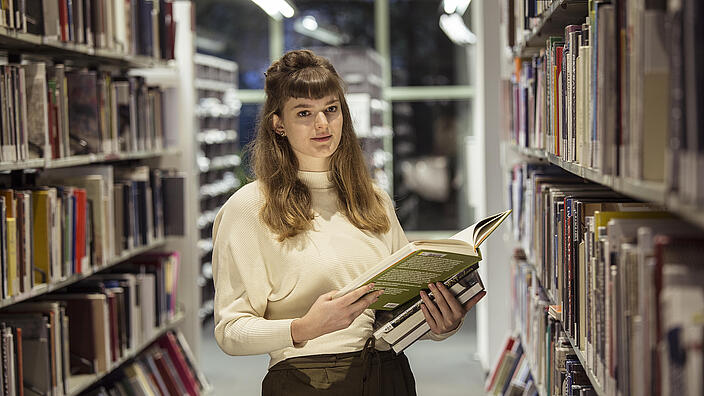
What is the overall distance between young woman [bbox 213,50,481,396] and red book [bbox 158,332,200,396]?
253cm

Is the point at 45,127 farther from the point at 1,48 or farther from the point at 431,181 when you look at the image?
the point at 431,181

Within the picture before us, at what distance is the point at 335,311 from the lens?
1947 millimetres

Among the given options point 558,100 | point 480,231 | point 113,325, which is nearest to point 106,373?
point 113,325

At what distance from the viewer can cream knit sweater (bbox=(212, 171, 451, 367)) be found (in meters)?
2.11

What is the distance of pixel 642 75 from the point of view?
1.20 meters

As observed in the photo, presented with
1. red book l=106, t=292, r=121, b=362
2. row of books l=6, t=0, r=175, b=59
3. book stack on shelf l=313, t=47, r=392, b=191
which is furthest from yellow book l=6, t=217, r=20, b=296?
book stack on shelf l=313, t=47, r=392, b=191

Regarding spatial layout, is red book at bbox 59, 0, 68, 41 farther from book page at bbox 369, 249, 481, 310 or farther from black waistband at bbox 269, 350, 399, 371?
book page at bbox 369, 249, 481, 310

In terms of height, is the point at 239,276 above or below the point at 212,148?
below

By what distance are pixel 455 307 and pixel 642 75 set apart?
3.32 feet

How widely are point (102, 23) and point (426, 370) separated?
3.43 metres

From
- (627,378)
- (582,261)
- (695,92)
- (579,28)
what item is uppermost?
(579,28)

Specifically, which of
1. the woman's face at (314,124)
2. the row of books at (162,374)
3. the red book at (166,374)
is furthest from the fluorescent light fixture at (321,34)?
the woman's face at (314,124)

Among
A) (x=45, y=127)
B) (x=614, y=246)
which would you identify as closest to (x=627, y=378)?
(x=614, y=246)

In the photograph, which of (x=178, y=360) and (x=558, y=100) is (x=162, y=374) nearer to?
(x=178, y=360)
